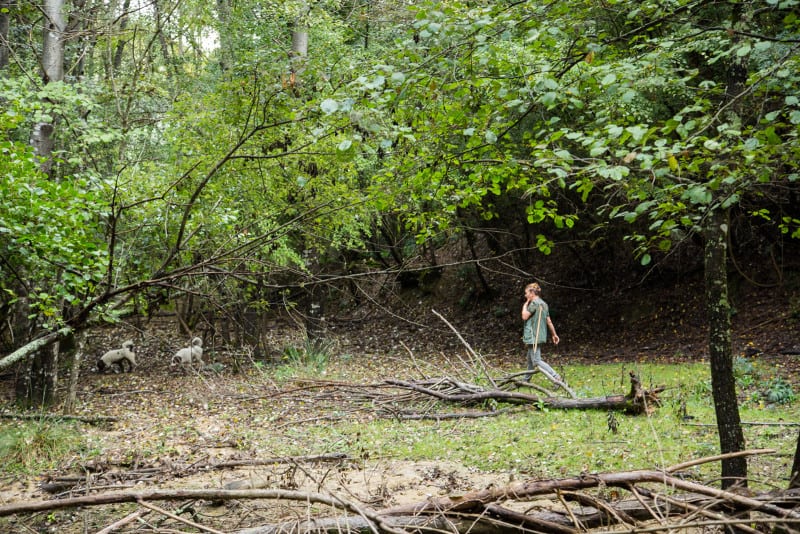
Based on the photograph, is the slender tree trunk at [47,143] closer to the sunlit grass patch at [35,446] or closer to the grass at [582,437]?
the sunlit grass patch at [35,446]

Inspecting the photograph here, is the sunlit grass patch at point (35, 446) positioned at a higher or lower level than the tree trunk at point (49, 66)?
lower

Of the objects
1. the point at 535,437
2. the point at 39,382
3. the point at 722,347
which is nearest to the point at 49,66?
the point at 39,382

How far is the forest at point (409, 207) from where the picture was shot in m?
3.81

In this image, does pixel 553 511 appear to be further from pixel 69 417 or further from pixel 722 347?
pixel 69 417

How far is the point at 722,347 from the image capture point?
4.92 metres

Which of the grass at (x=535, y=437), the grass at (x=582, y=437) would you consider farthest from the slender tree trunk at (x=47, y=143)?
the grass at (x=582, y=437)

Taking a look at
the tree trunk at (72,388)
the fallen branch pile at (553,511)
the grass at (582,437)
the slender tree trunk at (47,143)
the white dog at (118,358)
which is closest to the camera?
the fallen branch pile at (553,511)

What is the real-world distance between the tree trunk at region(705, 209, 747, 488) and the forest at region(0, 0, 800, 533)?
18mm

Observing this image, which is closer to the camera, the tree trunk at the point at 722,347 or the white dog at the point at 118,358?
the tree trunk at the point at 722,347

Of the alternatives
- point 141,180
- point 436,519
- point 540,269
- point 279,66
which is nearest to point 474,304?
point 540,269

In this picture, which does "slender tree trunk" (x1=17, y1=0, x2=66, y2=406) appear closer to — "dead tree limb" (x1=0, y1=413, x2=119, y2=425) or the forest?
the forest

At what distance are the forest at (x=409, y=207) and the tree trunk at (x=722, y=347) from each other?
18 millimetres

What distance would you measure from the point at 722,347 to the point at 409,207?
3133 millimetres

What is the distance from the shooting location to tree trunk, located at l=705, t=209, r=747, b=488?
16.2 ft
